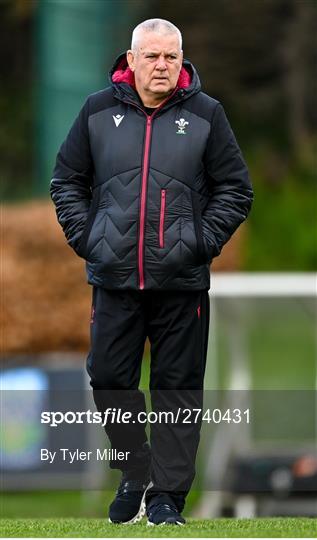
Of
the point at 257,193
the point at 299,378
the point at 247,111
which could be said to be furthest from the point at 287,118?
the point at 299,378

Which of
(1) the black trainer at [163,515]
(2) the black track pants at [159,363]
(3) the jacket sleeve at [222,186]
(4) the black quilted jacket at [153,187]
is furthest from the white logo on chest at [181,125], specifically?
(1) the black trainer at [163,515]

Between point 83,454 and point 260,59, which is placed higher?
point 260,59

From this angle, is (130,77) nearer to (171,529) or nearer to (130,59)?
(130,59)

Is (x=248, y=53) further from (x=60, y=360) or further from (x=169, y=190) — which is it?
(x=169, y=190)

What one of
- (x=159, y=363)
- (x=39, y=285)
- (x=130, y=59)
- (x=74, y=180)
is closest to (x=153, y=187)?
(x=74, y=180)

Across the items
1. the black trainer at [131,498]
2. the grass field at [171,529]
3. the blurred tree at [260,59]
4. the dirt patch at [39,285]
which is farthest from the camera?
the blurred tree at [260,59]

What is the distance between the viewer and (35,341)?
13180mm

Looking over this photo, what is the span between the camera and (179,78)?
5891 millimetres

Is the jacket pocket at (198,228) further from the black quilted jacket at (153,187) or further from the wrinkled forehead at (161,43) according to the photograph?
the wrinkled forehead at (161,43)

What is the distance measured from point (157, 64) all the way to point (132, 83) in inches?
6.9

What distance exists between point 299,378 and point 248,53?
22.3 feet

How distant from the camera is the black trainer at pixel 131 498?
237 inches

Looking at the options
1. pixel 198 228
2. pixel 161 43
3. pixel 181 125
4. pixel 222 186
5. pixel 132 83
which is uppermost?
pixel 161 43

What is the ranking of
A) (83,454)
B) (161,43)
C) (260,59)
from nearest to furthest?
1. (161,43)
2. (83,454)
3. (260,59)
